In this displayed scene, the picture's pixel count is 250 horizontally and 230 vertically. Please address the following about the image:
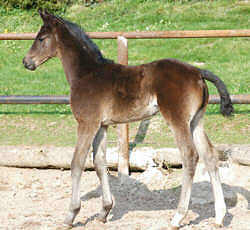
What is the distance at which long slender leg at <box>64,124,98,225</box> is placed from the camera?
417 centimetres

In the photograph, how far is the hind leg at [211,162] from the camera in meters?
4.20

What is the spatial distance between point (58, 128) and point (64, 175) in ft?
3.41

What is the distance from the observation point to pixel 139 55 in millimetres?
10164

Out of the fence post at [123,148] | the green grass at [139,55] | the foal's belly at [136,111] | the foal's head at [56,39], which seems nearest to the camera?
the foal's belly at [136,111]

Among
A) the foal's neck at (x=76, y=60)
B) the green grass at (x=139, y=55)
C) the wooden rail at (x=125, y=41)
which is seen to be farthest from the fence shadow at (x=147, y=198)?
the foal's neck at (x=76, y=60)

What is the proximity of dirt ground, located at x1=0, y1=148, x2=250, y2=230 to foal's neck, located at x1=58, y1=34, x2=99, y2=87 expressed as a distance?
4.32 ft

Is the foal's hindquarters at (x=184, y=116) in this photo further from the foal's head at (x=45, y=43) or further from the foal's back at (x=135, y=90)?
the foal's head at (x=45, y=43)

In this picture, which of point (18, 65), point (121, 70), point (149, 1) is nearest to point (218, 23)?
point (149, 1)

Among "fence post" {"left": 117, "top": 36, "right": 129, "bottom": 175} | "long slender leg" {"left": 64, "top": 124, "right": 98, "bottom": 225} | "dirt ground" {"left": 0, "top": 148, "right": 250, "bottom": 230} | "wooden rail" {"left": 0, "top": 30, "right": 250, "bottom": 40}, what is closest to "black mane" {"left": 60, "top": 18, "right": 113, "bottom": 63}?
"long slender leg" {"left": 64, "top": 124, "right": 98, "bottom": 225}

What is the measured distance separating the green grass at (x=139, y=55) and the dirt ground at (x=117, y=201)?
57 centimetres

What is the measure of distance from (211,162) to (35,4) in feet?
37.7

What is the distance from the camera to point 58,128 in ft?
21.7

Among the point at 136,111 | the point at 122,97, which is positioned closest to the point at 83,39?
the point at 122,97

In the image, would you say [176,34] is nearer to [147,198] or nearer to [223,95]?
[223,95]
